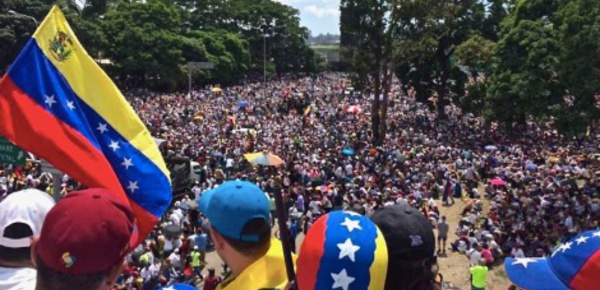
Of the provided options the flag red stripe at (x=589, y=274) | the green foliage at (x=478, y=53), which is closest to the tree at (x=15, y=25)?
the green foliage at (x=478, y=53)

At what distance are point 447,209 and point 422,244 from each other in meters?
16.2

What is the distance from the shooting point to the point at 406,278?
2.36 m

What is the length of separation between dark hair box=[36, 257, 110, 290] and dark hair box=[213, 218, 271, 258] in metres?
0.81

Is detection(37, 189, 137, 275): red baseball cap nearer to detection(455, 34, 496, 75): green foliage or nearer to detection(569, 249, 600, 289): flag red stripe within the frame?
detection(569, 249, 600, 289): flag red stripe

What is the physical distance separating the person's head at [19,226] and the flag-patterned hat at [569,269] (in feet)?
7.01

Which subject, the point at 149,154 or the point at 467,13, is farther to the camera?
the point at 467,13

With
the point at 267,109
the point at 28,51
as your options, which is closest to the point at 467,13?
the point at 267,109

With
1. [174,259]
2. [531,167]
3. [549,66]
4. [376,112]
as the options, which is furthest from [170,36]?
[174,259]

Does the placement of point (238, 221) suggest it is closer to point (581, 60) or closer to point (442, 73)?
point (581, 60)

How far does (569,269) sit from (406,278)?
76 centimetres

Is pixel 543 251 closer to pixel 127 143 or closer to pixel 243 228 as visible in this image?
pixel 127 143

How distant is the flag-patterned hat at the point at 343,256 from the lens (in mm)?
2189

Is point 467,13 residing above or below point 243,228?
above

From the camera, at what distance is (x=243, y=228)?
2822mm
